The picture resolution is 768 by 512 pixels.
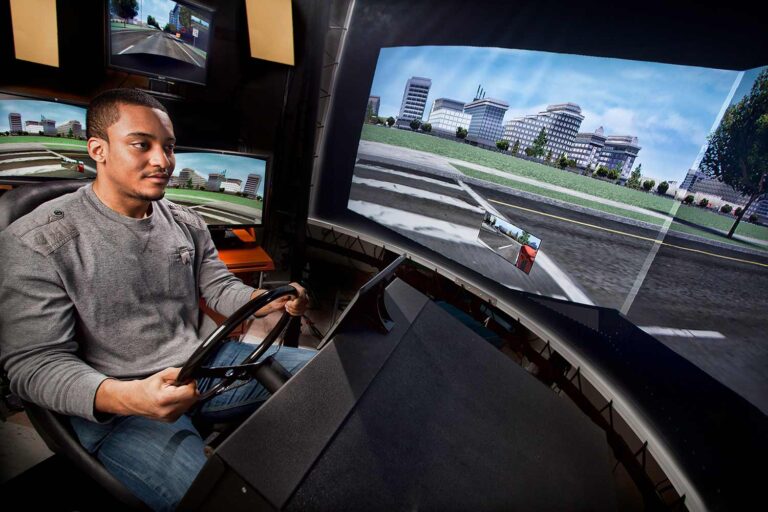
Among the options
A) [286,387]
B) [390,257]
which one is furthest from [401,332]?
[390,257]

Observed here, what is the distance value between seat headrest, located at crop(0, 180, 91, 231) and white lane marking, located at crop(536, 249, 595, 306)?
243 cm

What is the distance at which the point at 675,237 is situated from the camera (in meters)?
1.65

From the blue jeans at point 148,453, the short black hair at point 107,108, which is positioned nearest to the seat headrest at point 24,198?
the short black hair at point 107,108

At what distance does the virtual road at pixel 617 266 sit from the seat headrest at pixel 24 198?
246cm

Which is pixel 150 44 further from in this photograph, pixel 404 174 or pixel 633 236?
pixel 633 236

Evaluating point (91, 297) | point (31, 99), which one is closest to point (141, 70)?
point (31, 99)

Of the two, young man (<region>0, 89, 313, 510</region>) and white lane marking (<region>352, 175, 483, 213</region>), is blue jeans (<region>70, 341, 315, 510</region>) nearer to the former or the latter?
young man (<region>0, 89, 313, 510</region>)

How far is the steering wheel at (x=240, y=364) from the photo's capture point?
0.77m

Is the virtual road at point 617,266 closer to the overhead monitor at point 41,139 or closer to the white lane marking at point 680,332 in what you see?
the white lane marking at point 680,332

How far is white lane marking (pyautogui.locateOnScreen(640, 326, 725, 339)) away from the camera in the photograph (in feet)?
4.83

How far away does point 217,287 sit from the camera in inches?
56.9

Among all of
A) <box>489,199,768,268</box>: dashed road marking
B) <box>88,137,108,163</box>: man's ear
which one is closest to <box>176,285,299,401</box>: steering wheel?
<box>88,137,108,163</box>: man's ear

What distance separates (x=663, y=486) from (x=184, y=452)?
2.05m

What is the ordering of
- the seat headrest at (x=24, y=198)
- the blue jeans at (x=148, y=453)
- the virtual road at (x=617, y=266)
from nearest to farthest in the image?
the blue jeans at (x=148, y=453), the seat headrest at (x=24, y=198), the virtual road at (x=617, y=266)
